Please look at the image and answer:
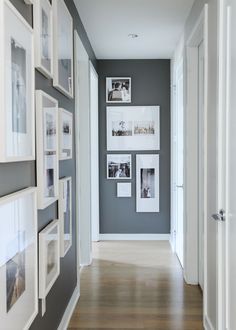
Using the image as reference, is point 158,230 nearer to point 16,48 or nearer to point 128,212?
point 128,212

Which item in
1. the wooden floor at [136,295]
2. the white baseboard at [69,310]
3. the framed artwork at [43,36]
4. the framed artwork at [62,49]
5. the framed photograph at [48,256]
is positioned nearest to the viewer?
the framed artwork at [43,36]

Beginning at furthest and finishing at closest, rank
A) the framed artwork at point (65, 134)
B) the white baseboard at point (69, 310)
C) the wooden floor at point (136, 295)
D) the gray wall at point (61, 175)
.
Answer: the wooden floor at point (136, 295), the white baseboard at point (69, 310), the framed artwork at point (65, 134), the gray wall at point (61, 175)

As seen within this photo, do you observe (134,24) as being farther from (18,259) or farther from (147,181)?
(18,259)

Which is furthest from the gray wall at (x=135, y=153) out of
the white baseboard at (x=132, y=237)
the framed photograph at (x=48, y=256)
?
the framed photograph at (x=48, y=256)

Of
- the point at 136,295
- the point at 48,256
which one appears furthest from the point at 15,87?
the point at 136,295

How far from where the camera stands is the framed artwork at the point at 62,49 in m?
2.33

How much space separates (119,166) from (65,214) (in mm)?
2761

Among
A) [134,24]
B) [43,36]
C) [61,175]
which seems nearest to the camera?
[43,36]

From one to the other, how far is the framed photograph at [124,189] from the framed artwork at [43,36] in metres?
3.39

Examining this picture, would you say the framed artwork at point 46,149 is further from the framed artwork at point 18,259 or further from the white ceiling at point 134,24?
the white ceiling at point 134,24

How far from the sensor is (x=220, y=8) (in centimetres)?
217

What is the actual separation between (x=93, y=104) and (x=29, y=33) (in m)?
3.59

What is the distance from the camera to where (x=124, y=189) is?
545cm

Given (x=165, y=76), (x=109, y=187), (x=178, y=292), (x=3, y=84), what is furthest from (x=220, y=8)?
(x=109, y=187)
